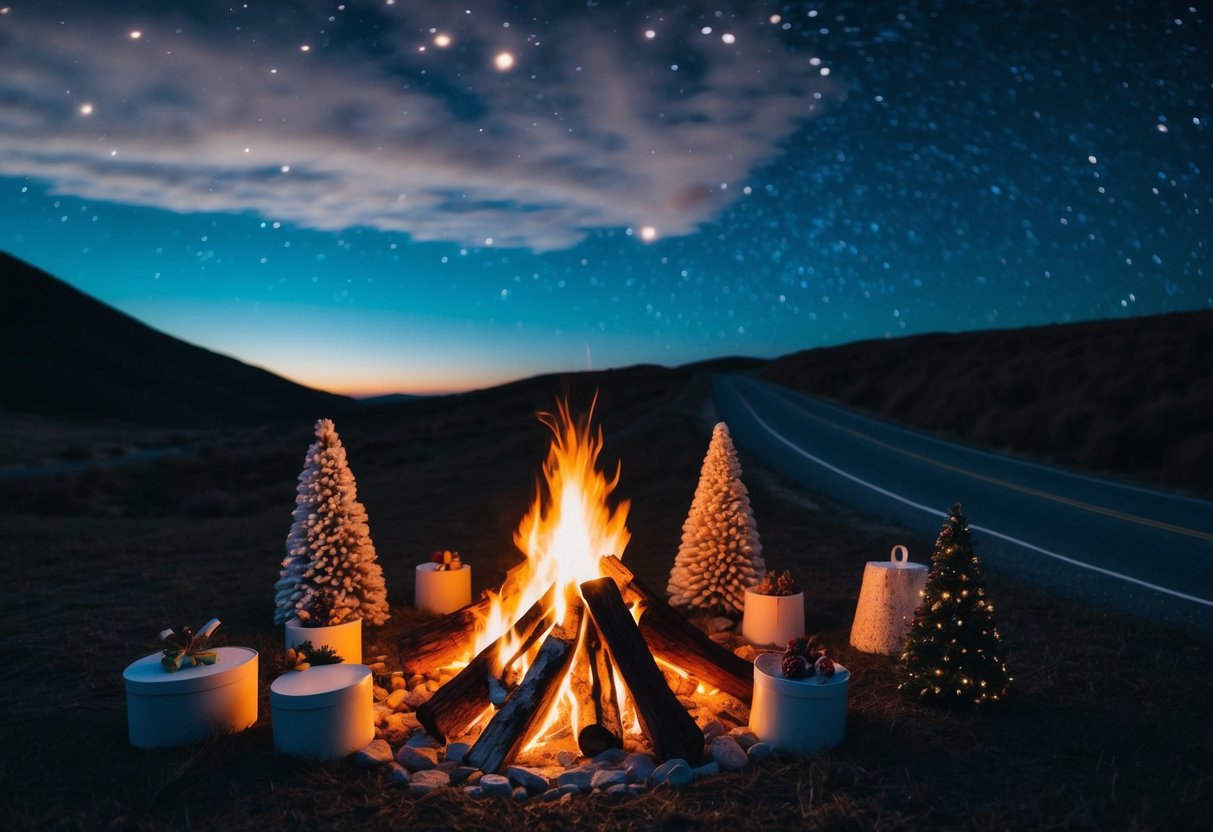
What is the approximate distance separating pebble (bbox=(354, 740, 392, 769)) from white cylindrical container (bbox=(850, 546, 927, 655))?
440 centimetres

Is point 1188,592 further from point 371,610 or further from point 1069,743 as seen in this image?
point 371,610

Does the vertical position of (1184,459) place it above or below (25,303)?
below

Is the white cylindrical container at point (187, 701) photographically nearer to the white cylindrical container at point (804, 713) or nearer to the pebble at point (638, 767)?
the pebble at point (638, 767)

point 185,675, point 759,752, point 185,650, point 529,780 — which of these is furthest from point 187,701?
point 759,752

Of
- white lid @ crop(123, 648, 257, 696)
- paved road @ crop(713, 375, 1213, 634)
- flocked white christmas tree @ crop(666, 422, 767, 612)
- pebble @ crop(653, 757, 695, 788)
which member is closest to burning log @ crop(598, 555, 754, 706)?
pebble @ crop(653, 757, 695, 788)

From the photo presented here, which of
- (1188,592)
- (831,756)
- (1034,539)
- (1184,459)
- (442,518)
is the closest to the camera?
(831,756)

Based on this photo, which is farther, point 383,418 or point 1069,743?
point 383,418

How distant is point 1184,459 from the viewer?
63.0 ft

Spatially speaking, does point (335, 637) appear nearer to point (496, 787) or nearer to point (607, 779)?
point (496, 787)

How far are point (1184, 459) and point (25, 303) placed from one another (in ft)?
497

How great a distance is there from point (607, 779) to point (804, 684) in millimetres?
1460

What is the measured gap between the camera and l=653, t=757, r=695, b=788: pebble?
4.88 metres

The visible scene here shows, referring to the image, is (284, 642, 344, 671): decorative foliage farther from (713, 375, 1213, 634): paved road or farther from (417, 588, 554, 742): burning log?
(713, 375, 1213, 634): paved road

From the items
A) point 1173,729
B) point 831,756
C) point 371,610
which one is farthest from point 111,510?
point 1173,729
